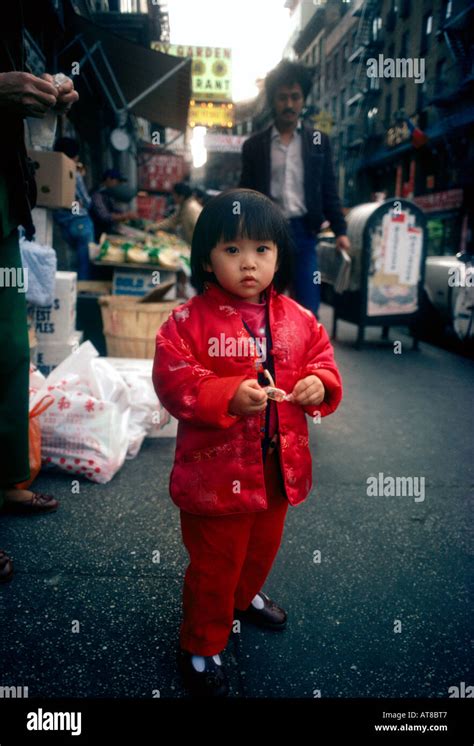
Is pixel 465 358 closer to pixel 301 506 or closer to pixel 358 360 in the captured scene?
pixel 358 360

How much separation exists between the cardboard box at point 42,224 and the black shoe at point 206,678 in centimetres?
378

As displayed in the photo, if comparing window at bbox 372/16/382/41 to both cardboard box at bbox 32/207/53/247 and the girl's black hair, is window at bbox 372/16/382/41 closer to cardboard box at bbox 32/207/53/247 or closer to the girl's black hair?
cardboard box at bbox 32/207/53/247

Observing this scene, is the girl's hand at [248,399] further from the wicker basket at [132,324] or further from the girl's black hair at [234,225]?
the wicker basket at [132,324]

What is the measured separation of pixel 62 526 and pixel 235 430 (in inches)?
54.5

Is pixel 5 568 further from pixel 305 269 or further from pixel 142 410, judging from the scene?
pixel 305 269

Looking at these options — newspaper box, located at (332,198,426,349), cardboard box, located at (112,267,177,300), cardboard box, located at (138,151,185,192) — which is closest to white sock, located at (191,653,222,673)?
cardboard box, located at (112,267,177,300)

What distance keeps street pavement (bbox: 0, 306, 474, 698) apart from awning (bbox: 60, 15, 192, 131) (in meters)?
6.87

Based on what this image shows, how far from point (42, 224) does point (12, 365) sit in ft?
8.70

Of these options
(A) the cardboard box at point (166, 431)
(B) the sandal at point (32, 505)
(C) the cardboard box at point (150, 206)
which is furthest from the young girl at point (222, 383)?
(C) the cardboard box at point (150, 206)

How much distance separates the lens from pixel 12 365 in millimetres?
2303

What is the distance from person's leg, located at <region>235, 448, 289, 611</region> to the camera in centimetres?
169

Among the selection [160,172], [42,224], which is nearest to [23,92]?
[42,224]

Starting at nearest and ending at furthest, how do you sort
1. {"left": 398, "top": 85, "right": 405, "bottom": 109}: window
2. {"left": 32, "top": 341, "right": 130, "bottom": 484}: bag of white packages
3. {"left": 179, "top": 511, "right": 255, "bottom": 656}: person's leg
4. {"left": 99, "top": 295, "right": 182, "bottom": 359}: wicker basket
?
{"left": 179, "top": 511, "right": 255, "bottom": 656}: person's leg, {"left": 32, "top": 341, "right": 130, "bottom": 484}: bag of white packages, {"left": 99, "top": 295, "right": 182, "bottom": 359}: wicker basket, {"left": 398, "top": 85, "right": 405, "bottom": 109}: window

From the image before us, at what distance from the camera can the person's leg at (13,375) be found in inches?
88.2
